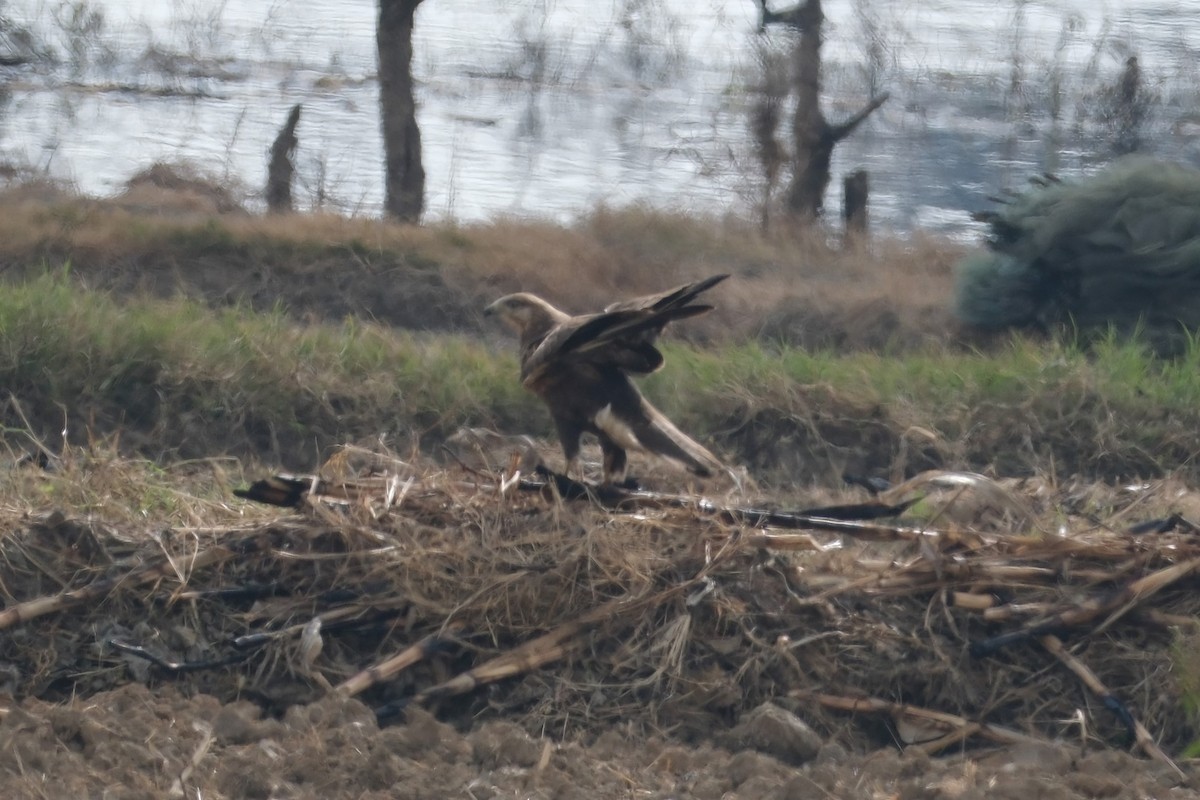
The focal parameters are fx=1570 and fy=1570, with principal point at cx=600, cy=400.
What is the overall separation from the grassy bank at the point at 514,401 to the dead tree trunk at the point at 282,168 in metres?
5.49

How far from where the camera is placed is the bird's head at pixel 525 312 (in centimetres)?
593

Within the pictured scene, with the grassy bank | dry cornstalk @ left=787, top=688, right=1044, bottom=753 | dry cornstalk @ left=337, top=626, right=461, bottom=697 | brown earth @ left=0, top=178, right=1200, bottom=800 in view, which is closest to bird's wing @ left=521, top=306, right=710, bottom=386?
brown earth @ left=0, top=178, right=1200, bottom=800

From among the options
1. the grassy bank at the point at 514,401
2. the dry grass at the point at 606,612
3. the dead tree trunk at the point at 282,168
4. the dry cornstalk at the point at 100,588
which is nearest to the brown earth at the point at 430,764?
the dry grass at the point at 606,612

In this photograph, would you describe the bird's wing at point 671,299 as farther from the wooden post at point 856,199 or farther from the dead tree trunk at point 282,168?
the dead tree trunk at point 282,168

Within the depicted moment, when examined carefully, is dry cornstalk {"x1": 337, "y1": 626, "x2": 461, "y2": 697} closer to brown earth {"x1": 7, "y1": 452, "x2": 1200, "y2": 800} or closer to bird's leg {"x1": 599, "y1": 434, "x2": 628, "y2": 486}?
brown earth {"x1": 7, "y1": 452, "x2": 1200, "y2": 800}

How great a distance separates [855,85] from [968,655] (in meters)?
13.8

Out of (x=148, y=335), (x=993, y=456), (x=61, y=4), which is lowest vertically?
(x=993, y=456)

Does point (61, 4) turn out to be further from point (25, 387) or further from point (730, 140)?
point (25, 387)

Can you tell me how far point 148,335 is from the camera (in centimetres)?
868

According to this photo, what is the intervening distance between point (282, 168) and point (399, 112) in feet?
4.36

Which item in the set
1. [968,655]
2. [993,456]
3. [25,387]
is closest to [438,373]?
[25,387]

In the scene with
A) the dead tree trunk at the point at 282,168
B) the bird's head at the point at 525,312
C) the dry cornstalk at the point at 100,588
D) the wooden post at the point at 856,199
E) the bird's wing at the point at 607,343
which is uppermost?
the bird's wing at the point at 607,343

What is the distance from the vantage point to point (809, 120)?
572 inches

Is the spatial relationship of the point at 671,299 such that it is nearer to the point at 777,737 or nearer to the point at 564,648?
the point at 564,648
